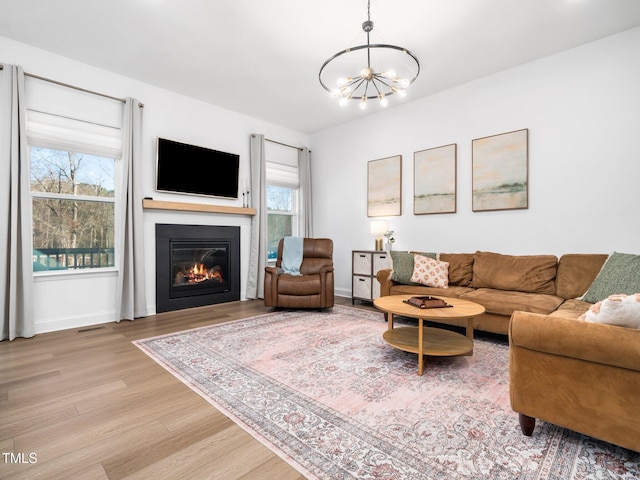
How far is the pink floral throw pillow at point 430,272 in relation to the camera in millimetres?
3631

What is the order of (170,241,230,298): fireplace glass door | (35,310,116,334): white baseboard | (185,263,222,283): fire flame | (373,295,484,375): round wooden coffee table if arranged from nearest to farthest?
(373,295,484,375): round wooden coffee table → (35,310,116,334): white baseboard → (170,241,230,298): fireplace glass door → (185,263,222,283): fire flame

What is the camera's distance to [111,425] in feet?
5.51

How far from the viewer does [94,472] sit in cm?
133

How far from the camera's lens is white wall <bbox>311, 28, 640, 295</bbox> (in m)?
3.06

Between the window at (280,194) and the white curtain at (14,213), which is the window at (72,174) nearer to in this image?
the white curtain at (14,213)

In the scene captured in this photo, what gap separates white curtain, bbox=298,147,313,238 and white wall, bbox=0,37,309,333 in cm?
60

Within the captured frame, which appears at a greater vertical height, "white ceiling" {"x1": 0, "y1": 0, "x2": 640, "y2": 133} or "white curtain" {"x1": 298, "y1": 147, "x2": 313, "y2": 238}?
"white ceiling" {"x1": 0, "y1": 0, "x2": 640, "y2": 133}

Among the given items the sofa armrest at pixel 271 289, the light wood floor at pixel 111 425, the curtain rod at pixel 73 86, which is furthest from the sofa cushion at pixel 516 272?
the curtain rod at pixel 73 86

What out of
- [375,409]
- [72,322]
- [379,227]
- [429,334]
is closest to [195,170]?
[72,322]

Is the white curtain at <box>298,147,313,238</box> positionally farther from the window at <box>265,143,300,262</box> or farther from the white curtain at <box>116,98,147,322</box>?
the white curtain at <box>116,98,147,322</box>

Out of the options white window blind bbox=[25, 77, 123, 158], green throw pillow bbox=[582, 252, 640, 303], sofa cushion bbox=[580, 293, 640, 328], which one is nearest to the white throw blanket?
white window blind bbox=[25, 77, 123, 158]

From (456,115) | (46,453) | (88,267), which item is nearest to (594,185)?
(456,115)

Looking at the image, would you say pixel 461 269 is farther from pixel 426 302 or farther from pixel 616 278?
pixel 426 302

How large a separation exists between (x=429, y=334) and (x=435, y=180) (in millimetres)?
2387
